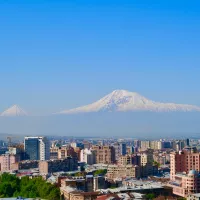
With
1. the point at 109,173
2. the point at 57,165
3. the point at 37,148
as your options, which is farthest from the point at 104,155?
the point at 109,173

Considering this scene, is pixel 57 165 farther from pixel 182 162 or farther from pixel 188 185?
pixel 188 185

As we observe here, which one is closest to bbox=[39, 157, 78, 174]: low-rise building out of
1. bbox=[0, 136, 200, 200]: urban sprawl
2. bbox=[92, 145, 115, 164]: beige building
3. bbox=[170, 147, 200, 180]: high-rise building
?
bbox=[0, 136, 200, 200]: urban sprawl

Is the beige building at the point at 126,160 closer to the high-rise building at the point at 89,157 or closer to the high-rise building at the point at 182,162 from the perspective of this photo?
the high-rise building at the point at 89,157

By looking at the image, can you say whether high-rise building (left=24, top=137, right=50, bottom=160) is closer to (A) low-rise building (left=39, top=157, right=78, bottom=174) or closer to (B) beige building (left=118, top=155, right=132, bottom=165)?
(A) low-rise building (left=39, top=157, right=78, bottom=174)

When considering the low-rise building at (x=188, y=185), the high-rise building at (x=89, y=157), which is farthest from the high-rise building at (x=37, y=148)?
the low-rise building at (x=188, y=185)

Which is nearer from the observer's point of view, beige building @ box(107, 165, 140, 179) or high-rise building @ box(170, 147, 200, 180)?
high-rise building @ box(170, 147, 200, 180)
